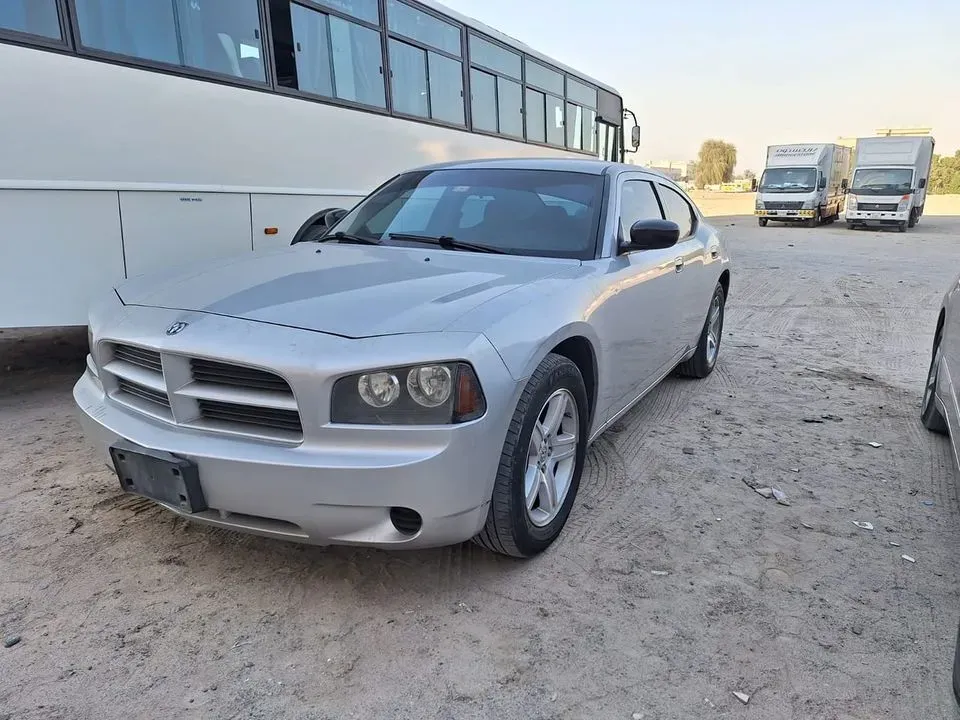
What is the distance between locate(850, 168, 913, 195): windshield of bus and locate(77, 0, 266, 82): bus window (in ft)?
81.9

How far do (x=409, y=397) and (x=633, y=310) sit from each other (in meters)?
1.75

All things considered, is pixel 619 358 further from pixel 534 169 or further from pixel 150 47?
pixel 150 47

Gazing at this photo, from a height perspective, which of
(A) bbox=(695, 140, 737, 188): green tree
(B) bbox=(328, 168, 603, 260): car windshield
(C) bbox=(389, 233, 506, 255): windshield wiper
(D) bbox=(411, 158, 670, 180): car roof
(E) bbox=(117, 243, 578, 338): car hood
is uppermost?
(A) bbox=(695, 140, 737, 188): green tree

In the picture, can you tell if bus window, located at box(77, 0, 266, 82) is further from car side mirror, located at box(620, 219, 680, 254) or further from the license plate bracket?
car side mirror, located at box(620, 219, 680, 254)

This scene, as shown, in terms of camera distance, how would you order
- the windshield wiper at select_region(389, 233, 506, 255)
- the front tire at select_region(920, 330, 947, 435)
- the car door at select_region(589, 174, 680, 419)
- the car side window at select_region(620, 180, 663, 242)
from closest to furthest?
the car door at select_region(589, 174, 680, 419)
the windshield wiper at select_region(389, 233, 506, 255)
the car side window at select_region(620, 180, 663, 242)
the front tire at select_region(920, 330, 947, 435)

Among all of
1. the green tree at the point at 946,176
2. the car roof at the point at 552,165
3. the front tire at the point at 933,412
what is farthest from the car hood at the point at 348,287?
the green tree at the point at 946,176

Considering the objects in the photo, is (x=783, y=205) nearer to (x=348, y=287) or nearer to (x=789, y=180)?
(x=789, y=180)

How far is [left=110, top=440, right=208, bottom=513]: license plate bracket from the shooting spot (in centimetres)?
232

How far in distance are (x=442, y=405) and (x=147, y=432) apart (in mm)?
1090

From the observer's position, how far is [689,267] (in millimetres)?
4684

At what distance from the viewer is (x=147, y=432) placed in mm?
2492

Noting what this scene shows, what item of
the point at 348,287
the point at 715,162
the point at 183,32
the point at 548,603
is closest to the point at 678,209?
the point at 348,287

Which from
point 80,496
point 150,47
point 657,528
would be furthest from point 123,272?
point 657,528

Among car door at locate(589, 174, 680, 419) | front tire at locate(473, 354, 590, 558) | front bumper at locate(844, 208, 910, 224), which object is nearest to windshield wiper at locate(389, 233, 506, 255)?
car door at locate(589, 174, 680, 419)
